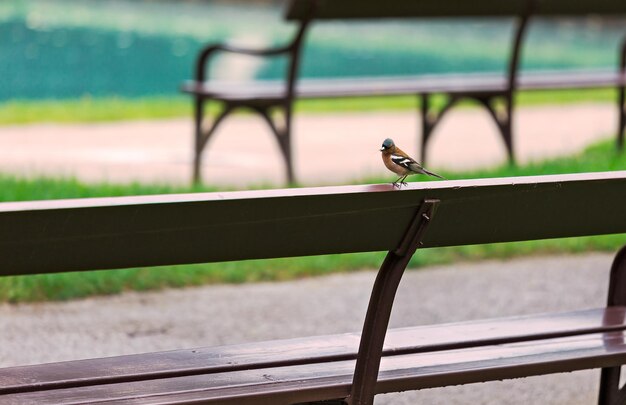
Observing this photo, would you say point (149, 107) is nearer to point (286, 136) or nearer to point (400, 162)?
point (286, 136)

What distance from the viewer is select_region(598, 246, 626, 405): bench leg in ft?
12.8

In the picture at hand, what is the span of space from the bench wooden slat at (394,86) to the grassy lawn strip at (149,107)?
11.2ft

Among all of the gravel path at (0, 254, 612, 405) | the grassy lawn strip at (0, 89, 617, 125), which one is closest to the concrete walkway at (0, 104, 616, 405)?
the gravel path at (0, 254, 612, 405)

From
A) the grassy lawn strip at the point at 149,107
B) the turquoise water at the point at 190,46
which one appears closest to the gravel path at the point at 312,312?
the grassy lawn strip at the point at 149,107

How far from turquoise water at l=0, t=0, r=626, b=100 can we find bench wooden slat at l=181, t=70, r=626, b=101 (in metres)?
7.66

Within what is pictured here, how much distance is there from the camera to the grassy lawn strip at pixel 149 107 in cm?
1240

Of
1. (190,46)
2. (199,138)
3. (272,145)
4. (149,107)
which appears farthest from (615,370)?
(190,46)

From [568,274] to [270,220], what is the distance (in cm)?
398

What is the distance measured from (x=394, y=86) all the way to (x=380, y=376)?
19.3ft

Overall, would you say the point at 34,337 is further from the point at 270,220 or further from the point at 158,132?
the point at 158,132

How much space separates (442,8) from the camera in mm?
8938

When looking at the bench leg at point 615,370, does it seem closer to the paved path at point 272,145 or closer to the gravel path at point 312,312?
the gravel path at point 312,312

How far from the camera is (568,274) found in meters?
6.66

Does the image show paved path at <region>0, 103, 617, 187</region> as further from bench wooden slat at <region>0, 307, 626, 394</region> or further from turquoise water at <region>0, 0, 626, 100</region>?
turquoise water at <region>0, 0, 626, 100</region>
